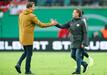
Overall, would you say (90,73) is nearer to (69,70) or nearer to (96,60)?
(69,70)

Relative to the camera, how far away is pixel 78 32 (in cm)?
1922

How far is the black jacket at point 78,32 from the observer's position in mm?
19109

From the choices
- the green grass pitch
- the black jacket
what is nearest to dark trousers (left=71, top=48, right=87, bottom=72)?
the black jacket

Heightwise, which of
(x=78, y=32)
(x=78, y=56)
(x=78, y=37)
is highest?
(x=78, y=32)

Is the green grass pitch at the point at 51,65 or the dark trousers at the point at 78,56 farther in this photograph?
the green grass pitch at the point at 51,65

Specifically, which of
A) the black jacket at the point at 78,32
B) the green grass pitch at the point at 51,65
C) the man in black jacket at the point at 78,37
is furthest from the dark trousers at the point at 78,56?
the green grass pitch at the point at 51,65

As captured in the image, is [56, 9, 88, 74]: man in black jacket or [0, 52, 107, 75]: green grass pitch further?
[0, 52, 107, 75]: green grass pitch

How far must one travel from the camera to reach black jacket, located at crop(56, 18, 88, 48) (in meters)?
19.1

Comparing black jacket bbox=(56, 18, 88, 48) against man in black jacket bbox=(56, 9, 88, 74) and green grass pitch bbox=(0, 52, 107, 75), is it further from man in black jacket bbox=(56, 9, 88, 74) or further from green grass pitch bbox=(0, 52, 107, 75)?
green grass pitch bbox=(0, 52, 107, 75)

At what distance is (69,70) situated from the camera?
68.3 feet

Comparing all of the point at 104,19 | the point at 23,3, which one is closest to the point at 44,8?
the point at 23,3

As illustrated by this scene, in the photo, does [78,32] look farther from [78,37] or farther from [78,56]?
[78,56]

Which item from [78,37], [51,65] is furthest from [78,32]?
[51,65]

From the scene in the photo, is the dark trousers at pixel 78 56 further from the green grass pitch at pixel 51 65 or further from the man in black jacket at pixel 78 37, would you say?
the green grass pitch at pixel 51 65
